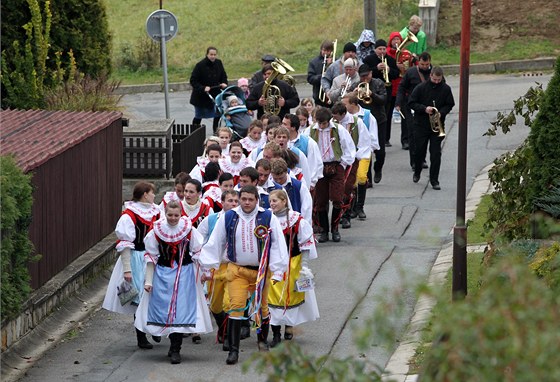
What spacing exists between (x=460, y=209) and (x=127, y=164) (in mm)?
7375

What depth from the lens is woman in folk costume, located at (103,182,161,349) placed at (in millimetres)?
12039

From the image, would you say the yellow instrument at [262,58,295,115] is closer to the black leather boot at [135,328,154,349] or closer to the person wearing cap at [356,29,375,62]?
the person wearing cap at [356,29,375,62]

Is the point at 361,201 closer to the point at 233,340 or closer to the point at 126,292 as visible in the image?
the point at 126,292

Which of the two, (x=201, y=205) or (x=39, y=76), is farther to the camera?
(x=39, y=76)

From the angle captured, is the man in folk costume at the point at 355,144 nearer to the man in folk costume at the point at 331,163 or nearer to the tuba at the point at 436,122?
the man in folk costume at the point at 331,163

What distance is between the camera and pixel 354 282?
551 inches

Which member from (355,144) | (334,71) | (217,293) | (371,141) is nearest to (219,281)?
(217,293)

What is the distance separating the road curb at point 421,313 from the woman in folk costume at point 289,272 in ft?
3.45

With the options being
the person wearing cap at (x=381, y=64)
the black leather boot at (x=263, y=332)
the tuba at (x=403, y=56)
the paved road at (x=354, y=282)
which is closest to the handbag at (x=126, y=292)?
the paved road at (x=354, y=282)

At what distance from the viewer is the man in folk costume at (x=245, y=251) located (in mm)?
11477

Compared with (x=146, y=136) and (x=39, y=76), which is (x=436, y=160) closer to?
(x=146, y=136)

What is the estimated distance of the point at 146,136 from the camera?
1861 cm

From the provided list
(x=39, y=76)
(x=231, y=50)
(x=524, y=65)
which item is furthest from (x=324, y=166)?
(x=231, y=50)

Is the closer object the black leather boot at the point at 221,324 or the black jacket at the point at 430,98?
the black leather boot at the point at 221,324
